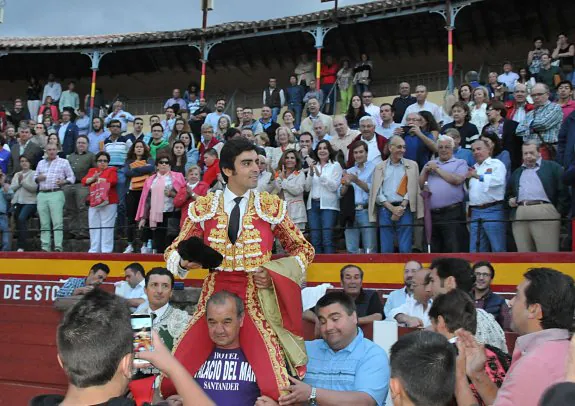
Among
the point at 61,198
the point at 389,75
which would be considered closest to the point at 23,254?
the point at 61,198

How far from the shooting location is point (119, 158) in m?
10.0

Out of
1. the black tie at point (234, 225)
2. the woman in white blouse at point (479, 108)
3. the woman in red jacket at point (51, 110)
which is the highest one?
the woman in red jacket at point (51, 110)

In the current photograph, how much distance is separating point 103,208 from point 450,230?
4392mm

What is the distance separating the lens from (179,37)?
53.4 ft

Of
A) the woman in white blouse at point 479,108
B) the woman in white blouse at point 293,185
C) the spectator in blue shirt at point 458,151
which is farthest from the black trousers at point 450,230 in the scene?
the woman in white blouse at point 479,108

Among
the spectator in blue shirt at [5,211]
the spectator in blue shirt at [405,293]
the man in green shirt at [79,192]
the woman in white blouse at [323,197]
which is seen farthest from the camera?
the spectator in blue shirt at [5,211]

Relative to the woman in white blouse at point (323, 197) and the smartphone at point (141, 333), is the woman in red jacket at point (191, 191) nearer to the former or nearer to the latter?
the woman in white blouse at point (323, 197)

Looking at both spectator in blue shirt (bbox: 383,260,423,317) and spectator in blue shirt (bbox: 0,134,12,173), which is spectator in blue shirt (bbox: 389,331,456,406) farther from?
spectator in blue shirt (bbox: 0,134,12,173)

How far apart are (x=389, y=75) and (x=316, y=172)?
908cm

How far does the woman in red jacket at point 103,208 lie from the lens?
925 centimetres

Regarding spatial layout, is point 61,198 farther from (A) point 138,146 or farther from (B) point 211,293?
(B) point 211,293

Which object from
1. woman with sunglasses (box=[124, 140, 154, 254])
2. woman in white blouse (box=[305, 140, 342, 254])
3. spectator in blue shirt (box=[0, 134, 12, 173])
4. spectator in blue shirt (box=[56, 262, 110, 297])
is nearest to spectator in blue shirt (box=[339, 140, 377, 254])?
woman in white blouse (box=[305, 140, 342, 254])

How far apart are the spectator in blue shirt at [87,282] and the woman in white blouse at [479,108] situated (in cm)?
432

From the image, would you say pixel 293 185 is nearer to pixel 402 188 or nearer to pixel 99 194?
pixel 402 188
